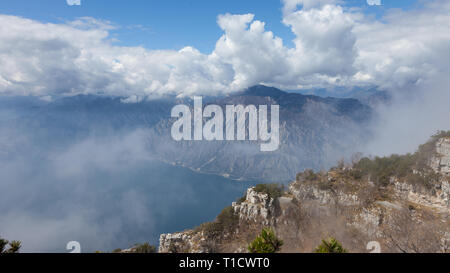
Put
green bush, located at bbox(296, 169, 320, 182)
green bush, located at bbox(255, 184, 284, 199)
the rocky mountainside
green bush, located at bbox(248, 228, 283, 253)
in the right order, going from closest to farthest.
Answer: green bush, located at bbox(248, 228, 283, 253) → the rocky mountainside → green bush, located at bbox(255, 184, 284, 199) → green bush, located at bbox(296, 169, 320, 182)

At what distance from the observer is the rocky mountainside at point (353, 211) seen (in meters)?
34.8

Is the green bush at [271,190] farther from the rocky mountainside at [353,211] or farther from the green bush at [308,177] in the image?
the green bush at [308,177]

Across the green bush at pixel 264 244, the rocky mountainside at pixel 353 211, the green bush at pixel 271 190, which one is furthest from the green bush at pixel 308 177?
the green bush at pixel 264 244

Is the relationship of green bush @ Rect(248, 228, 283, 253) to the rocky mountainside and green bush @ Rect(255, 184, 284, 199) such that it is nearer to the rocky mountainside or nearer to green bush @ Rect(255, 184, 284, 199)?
the rocky mountainside

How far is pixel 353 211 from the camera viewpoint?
41812 mm

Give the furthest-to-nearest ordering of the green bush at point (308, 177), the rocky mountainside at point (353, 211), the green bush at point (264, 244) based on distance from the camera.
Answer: the green bush at point (308, 177), the rocky mountainside at point (353, 211), the green bush at point (264, 244)

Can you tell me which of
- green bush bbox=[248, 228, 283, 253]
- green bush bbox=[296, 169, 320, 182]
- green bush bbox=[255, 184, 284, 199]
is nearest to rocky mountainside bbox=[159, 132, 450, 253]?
green bush bbox=[255, 184, 284, 199]

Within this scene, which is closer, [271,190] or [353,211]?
[353,211]

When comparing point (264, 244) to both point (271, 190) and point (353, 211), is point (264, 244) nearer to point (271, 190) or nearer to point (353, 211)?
point (271, 190)

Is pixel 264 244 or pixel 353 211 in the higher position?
pixel 264 244

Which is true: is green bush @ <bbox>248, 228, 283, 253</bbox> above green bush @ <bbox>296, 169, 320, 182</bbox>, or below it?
below

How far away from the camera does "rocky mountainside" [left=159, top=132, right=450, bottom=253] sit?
34.8 m

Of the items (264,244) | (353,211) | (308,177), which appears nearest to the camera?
(264,244)

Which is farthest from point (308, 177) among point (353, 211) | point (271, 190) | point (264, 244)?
point (264, 244)
